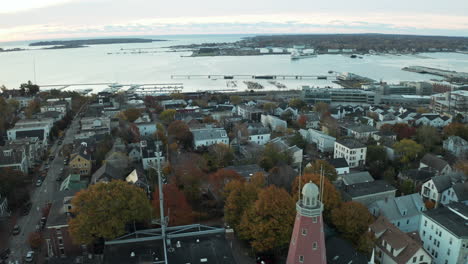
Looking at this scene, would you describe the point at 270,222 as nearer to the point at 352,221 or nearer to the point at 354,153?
the point at 352,221

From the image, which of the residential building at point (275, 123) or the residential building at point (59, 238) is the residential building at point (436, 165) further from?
the residential building at point (59, 238)

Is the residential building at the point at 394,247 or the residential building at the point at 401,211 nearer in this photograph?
the residential building at the point at 394,247

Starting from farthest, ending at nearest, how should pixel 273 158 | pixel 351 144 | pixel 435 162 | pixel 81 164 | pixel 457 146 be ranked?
pixel 457 146, pixel 351 144, pixel 81 164, pixel 273 158, pixel 435 162

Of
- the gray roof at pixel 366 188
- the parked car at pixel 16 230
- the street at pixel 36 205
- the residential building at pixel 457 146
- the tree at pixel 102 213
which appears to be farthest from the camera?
the residential building at pixel 457 146

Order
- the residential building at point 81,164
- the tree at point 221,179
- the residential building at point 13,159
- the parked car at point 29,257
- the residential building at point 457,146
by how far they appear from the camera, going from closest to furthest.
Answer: the parked car at point 29,257 < the tree at point 221,179 < the residential building at point 13,159 < the residential building at point 81,164 < the residential building at point 457,146

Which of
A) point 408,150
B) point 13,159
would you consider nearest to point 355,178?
point 408,150

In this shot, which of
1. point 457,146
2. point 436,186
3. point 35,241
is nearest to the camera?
point 35,241

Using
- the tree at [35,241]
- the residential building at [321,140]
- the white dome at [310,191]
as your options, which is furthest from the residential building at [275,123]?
the white dome at [310,191]
